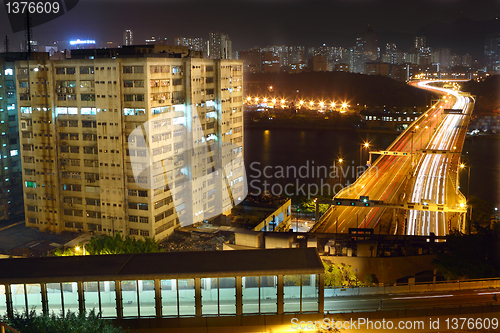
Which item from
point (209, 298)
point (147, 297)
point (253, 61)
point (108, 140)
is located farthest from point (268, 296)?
point (253, 61)

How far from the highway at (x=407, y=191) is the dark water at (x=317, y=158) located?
1.08 metres

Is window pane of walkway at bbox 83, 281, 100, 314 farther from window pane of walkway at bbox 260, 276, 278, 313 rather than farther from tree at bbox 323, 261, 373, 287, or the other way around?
tree at bbox 323, 261, 373, 287

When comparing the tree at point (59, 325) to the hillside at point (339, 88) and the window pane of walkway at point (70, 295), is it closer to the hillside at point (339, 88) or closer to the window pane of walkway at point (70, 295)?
the window pane of walkway at point (70, 295)

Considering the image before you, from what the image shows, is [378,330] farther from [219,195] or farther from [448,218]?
[219,195]

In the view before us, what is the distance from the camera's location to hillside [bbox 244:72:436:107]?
112ft

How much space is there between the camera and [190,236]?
7.74 meters

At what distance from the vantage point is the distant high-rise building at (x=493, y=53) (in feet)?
139

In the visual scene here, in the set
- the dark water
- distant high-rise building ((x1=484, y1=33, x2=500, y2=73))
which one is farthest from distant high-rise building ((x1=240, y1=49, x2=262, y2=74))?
the dark water

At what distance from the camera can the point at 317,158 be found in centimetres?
1777

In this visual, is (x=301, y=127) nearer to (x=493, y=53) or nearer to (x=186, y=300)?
(x=186, y=300)

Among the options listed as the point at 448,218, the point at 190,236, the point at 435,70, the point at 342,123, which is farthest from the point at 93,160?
the point at 435,70

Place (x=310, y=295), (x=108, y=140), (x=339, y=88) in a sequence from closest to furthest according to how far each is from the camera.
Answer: (x=310, y=295) < (x=108, y=140) < (x=339, y=88)

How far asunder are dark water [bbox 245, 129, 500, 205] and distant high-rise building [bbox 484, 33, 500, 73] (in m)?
24.3

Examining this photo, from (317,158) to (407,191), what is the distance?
809cm
